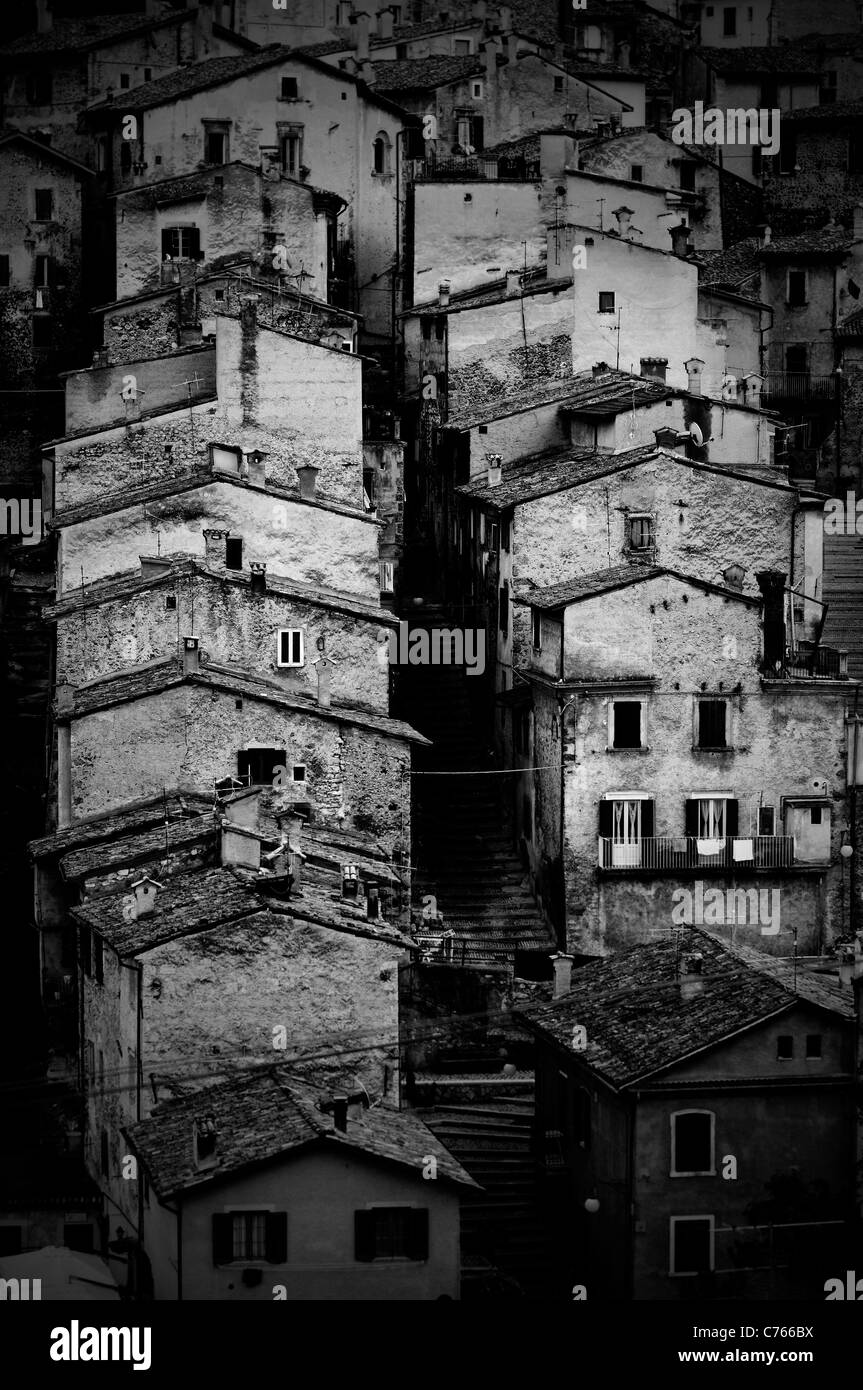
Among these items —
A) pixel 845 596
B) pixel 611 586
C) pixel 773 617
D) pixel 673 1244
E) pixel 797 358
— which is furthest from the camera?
pixel 797 358

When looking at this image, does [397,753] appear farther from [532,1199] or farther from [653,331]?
[653,331]

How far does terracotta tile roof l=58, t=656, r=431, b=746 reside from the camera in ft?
180

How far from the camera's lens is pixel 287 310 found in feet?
226

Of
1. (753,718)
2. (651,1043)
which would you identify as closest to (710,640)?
(753,718)

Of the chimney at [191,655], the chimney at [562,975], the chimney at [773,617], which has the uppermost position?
the chimney at [773,617]

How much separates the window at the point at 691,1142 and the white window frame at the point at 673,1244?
1.95 feet

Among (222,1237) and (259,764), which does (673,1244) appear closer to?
(222,1237)

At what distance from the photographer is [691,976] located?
166 feet

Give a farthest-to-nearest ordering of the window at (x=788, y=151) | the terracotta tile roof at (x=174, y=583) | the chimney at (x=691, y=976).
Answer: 1. the window at (x=788, y=151)
2. the terracotta tile roof at (x=174, y=583)
3. the chimney at (x=691, y=976)

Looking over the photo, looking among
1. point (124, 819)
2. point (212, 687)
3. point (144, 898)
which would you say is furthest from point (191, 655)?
point (144, 898)

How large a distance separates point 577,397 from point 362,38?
18.7 metres

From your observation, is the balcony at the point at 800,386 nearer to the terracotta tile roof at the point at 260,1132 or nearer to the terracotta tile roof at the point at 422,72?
the terracotta tile roof at the point at 422,72

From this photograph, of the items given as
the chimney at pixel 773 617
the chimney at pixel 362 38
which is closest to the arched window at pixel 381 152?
the chimney at pixel 362 38

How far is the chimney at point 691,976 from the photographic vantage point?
5016cm
